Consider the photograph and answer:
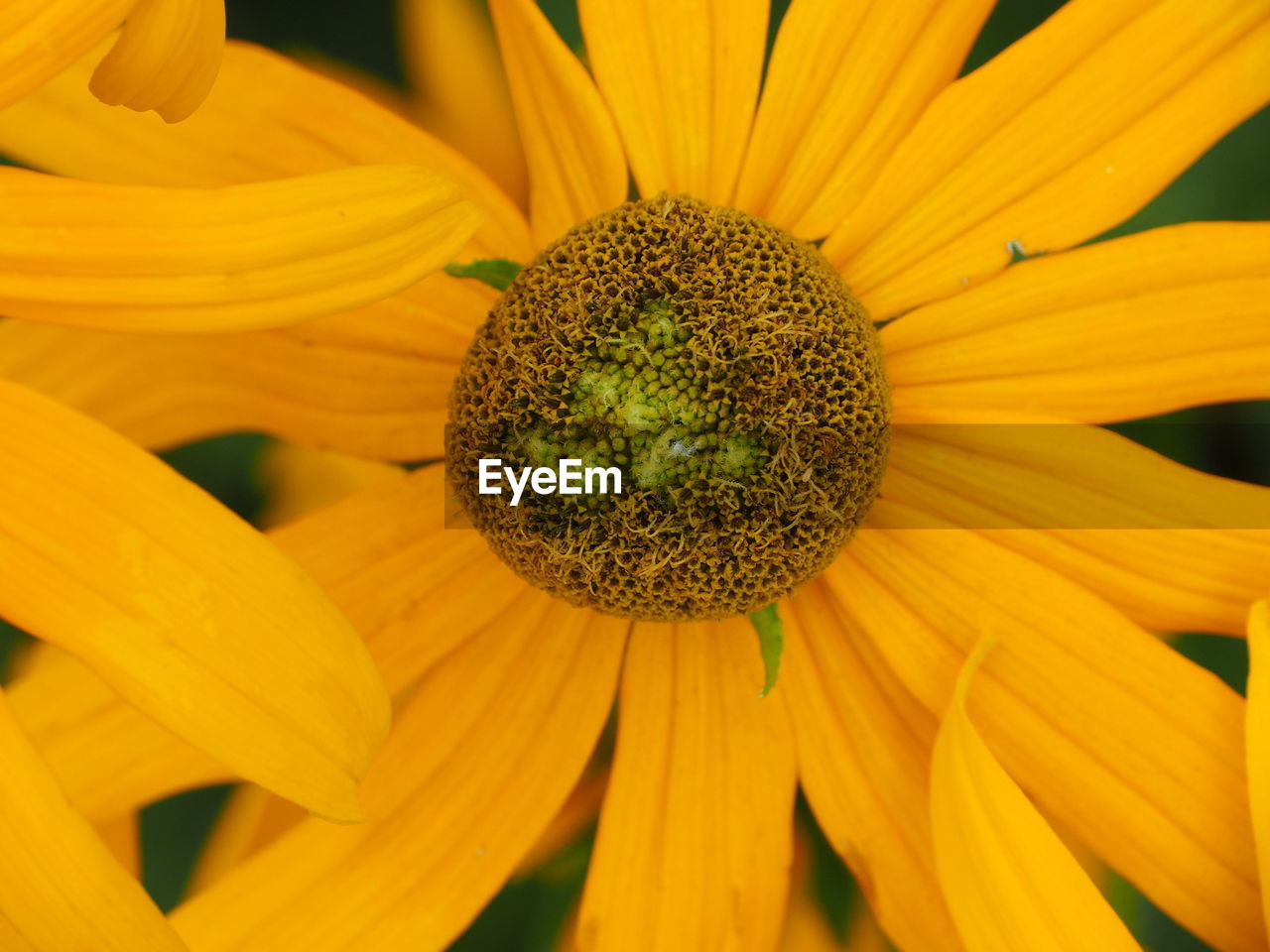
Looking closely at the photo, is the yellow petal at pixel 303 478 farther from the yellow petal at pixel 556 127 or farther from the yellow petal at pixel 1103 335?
the yellow petal at pixel 1103 335

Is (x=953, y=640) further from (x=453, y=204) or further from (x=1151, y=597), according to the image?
(x=453, y=204)

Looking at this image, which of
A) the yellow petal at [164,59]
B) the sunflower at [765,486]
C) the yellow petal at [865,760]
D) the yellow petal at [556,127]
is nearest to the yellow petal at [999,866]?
the sunflower at [765,486]

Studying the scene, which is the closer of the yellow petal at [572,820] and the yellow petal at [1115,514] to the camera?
the yellow petal at [1115,514]

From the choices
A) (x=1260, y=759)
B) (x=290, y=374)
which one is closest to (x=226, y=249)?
(x=290, y=374)

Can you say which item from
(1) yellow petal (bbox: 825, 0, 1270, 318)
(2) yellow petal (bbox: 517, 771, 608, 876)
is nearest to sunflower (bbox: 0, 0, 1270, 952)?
(1) yellow petal (bbox: 825, 0, 1270, 318)

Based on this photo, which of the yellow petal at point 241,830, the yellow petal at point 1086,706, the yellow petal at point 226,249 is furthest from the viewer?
the yellow petal at point 241,830

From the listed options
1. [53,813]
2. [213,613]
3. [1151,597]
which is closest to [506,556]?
[213,613]

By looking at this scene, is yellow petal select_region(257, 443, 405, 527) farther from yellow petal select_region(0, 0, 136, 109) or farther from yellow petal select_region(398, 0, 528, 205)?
yellow petal select_region(0, 0, 136, 109)
